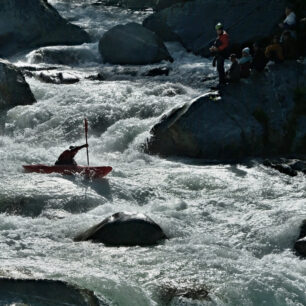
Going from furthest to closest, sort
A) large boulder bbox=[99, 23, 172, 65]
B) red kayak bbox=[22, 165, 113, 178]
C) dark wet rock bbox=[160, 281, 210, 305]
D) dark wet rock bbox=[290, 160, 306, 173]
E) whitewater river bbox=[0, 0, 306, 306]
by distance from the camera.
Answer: large boulder bbox=[99, 23, 172, 65] → dark wet rock bbox=[290, 160, 306, 173] → red kayak bbox=[22, 165, 113, 178] → whitewater river bbox=[0, 0, 306, 306] → dark wet rock bbox=[160, 281, 210, 305]

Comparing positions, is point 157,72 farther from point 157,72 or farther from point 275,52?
point 275,52

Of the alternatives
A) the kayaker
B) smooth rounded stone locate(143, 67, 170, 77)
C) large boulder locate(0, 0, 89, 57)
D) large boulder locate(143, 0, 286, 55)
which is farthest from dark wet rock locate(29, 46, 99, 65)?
the kayaker

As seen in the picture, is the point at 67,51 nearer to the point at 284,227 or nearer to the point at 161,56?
the point at 161,56

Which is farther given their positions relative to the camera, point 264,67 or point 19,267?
point 264,67

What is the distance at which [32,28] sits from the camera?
80.4 feet

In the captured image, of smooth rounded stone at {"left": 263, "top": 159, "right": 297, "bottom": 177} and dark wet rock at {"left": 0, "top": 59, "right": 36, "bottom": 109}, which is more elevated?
dark wet rock at {"left": 0, "top": 59, "right": 36, "bottom": 109}

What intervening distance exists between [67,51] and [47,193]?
1097 centimetres

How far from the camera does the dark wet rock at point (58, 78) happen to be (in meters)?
20.7

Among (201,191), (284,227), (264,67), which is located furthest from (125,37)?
(284,227)

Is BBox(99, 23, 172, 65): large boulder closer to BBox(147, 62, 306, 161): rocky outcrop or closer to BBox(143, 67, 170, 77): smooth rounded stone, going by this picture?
BBox(143, 67, 170, 77): smooth rounded stone

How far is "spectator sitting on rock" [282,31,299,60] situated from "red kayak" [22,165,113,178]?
18.2ft

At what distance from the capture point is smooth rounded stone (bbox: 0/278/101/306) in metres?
8.74

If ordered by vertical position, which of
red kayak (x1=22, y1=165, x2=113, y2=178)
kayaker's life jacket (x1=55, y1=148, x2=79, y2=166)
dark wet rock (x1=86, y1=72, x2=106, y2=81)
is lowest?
red kayak (x1=22, y1=165, x2=113, y2=178)

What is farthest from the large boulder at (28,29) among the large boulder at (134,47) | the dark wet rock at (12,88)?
the dark wet rock at (12,88)
